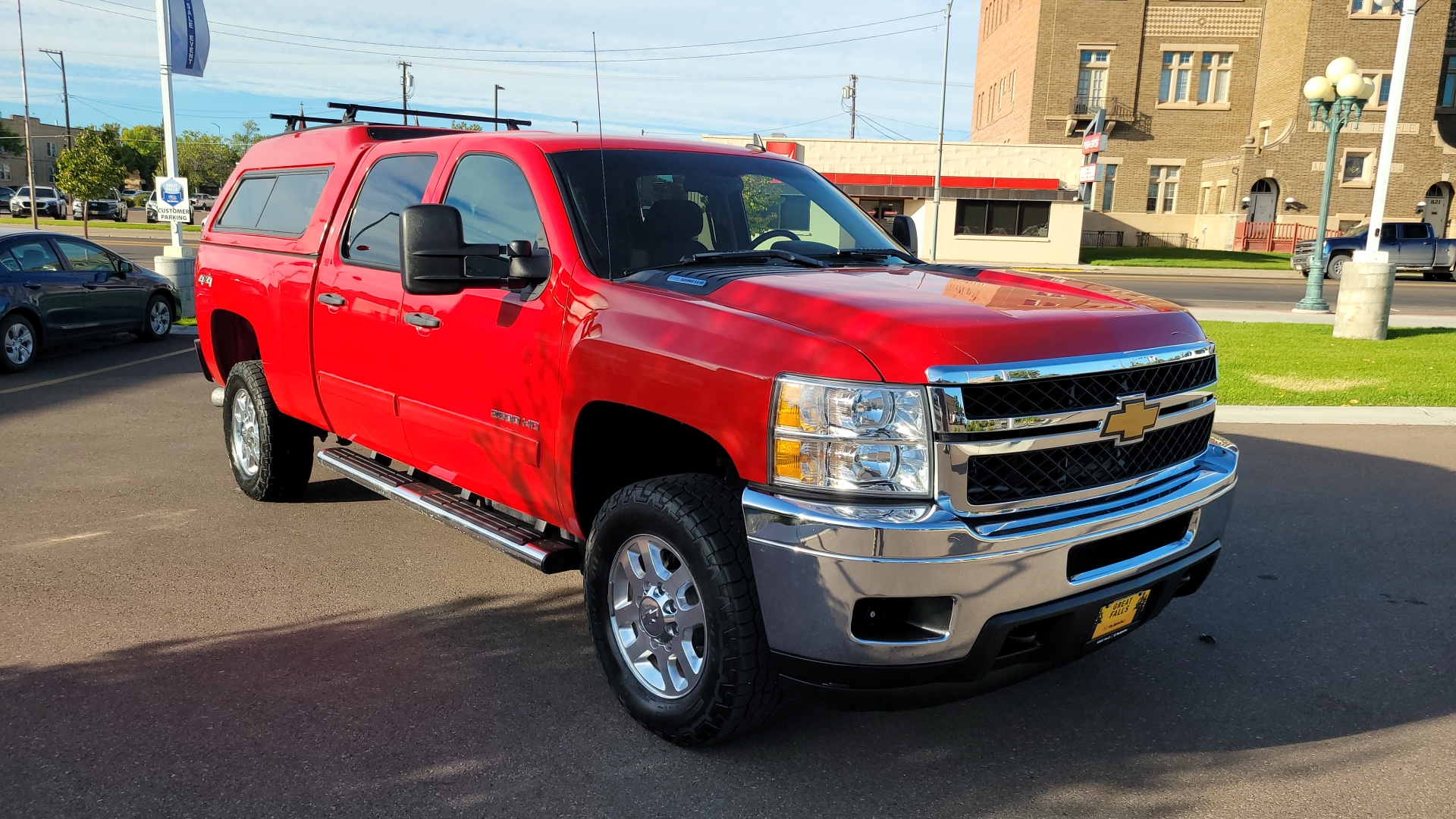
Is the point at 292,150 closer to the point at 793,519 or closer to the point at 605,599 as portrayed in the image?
the point at 605,599

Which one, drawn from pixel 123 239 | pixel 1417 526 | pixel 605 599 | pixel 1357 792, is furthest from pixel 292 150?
pixel 123 239

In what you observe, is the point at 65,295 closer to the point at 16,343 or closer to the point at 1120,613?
the point at 16,343

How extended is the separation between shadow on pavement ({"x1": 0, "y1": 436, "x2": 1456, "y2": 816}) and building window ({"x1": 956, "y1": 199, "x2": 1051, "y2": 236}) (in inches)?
1411

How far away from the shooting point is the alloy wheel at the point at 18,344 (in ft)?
36.1

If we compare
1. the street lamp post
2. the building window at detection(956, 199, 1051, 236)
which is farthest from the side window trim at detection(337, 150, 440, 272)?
the building window at detection(956, 199, 1051, 236)

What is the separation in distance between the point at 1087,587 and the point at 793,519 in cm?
93

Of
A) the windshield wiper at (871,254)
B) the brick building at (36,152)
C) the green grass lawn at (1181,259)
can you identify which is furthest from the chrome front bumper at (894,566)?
the brick building at (36,152)

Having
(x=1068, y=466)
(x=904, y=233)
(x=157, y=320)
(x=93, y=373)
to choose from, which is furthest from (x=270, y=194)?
(x=157, y=320)

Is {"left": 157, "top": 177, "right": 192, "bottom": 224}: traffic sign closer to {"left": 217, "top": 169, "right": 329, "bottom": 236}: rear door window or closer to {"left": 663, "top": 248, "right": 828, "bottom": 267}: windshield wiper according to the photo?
{"left": 217, "top": 169, "right": 329, "bottom": 236}: rear door window

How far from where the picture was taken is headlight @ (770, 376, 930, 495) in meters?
2.85

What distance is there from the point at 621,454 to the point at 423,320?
118 centimetres

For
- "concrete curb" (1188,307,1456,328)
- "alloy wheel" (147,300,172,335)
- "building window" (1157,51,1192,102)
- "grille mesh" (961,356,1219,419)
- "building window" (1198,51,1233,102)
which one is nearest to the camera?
"grille mesh" (961,356,1219,419)

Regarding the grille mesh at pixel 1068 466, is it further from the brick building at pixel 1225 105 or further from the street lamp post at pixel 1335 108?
the brick building at pixel 1225 105

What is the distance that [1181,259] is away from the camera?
3869 cm
